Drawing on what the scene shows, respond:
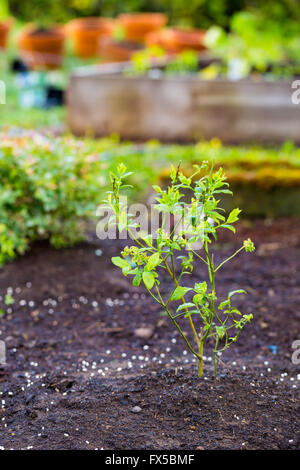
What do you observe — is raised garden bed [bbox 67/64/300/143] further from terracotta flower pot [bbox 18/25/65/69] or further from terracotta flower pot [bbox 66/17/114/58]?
terracotta flower pot [bbox 66/17/114/58]

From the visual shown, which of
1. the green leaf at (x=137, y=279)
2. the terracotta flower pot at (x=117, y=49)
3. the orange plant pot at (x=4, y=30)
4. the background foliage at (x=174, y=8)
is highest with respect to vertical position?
the background foliage at (x=174, y=8)

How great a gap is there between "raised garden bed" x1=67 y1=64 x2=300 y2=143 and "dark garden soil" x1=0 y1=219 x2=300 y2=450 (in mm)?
1434

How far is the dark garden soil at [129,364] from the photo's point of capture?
1.96 meters

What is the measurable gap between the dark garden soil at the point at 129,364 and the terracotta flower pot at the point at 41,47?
19.7 feet

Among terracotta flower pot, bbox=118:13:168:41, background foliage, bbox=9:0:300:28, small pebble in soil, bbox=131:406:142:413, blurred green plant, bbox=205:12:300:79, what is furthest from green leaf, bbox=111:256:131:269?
background foliage, bbox=9:0:300:28

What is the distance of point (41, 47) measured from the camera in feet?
29.7

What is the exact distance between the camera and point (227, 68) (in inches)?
231

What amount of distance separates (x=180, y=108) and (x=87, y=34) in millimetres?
5275

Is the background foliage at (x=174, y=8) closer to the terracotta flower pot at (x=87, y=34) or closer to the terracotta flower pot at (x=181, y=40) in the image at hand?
the terracotta flower pot at (x=87, y=34)

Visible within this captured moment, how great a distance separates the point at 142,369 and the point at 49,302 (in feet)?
2.72

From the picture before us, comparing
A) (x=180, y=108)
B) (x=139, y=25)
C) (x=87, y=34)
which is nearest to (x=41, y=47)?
(x=87, y=34)

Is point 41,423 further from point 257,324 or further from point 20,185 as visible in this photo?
point 20,185

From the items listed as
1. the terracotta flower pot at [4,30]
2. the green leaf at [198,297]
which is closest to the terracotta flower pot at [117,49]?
the terracotta flower pot at [4,30]
